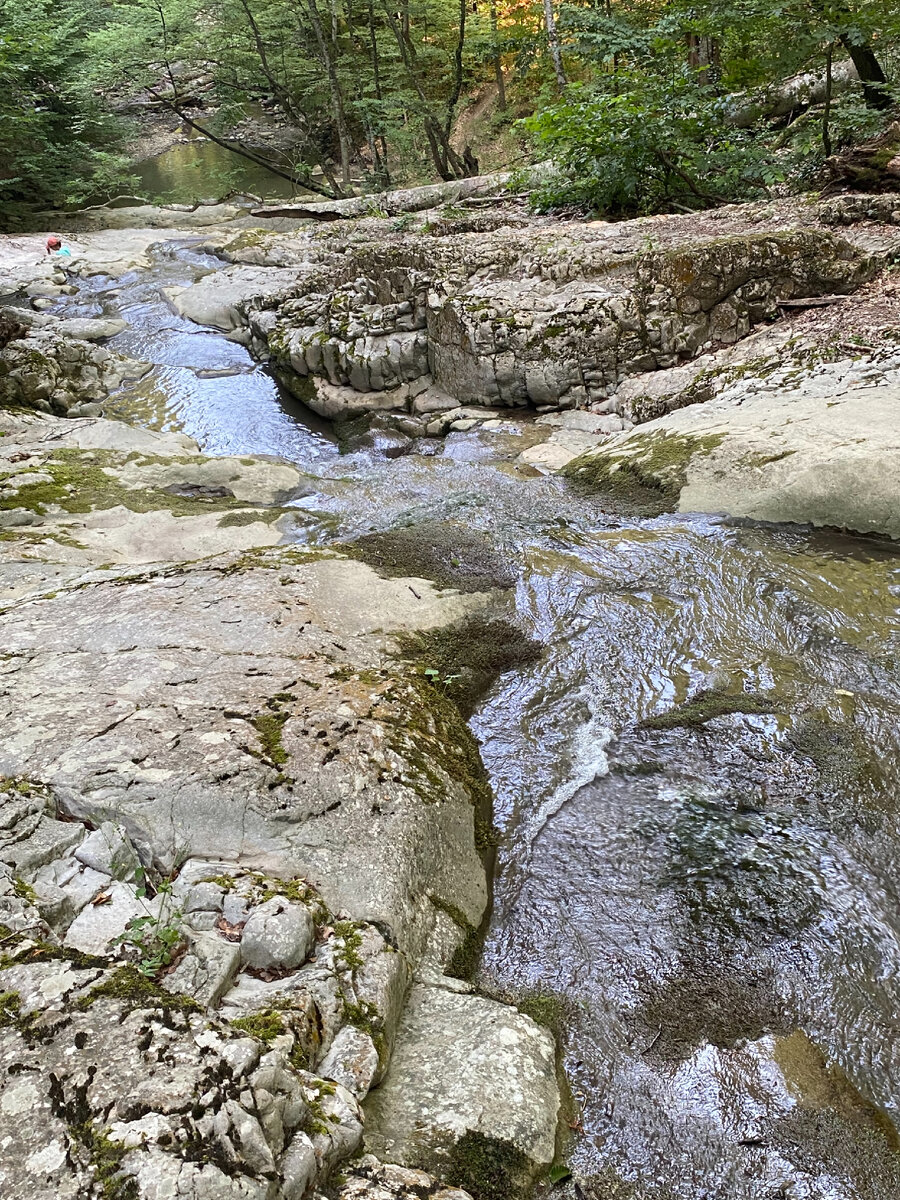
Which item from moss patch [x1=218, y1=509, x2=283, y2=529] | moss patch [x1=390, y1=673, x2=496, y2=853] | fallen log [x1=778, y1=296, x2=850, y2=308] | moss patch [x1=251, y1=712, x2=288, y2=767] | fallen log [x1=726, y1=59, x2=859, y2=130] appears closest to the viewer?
moss patch [x1=251, y1=712, x2=288, y2=767]

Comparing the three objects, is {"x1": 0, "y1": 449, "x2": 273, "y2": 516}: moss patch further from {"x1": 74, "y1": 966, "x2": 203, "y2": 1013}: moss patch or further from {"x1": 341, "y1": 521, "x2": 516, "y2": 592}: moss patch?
{"x1": 74, "y1": 966, "x2": 203, "y2": 1013}: moss patch

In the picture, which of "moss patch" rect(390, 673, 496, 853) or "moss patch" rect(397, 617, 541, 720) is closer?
"moss patch" rect(390, 673, 496, 853)

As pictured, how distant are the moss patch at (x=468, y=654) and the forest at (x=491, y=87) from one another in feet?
28.7

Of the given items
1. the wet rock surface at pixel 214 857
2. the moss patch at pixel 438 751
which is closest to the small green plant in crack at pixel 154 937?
the wet rock surface at pixel 214 857

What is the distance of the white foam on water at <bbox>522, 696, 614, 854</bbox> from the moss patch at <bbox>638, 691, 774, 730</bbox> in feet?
0.81

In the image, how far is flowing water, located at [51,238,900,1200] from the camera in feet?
8.04

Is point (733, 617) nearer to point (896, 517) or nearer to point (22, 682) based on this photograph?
point (896, 517)

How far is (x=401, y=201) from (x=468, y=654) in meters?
16.4

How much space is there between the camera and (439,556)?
5.69 m

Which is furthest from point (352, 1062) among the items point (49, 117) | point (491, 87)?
point (491, 87)

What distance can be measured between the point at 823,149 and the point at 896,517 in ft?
29.5

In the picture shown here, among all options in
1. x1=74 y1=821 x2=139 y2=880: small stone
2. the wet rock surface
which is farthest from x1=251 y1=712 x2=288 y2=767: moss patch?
x1=74 y1=821 x2=139 y2=880: small stone

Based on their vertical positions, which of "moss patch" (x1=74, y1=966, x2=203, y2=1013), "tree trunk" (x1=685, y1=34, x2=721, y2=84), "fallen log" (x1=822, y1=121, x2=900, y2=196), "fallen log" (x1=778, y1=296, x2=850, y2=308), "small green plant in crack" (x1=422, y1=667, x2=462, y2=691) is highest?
"tree trunk" (x1=685, y1=34, x2=721, y2=84)

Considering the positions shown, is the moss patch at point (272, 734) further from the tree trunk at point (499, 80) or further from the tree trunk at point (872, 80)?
the tree trunk at point (499, 80)
